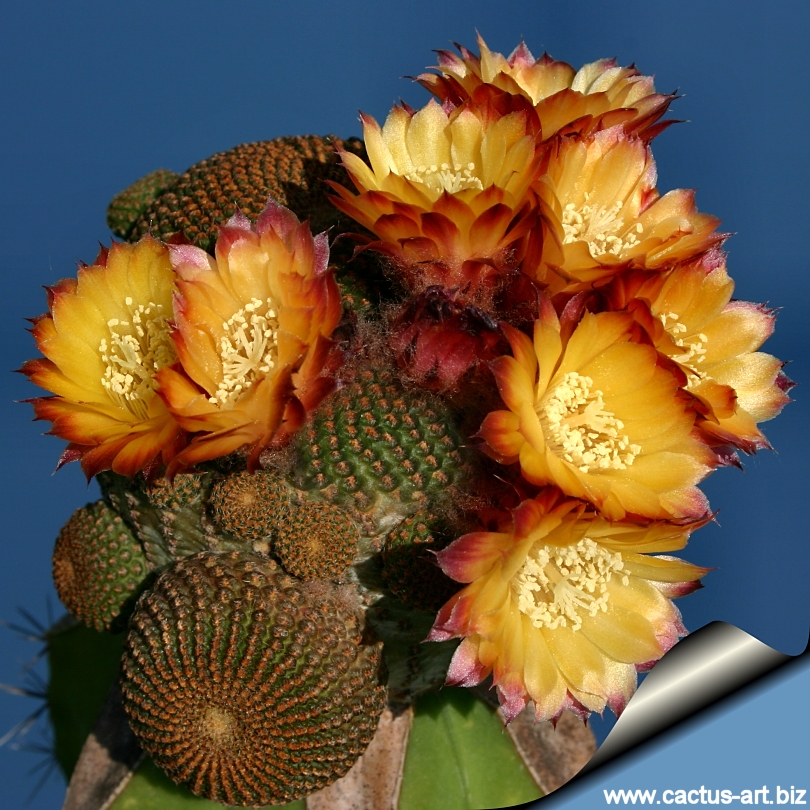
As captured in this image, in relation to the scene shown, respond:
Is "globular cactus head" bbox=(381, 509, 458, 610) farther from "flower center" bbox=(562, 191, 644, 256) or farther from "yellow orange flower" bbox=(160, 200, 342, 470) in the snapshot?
"flower center" bbox=(562, 191, 644, 256)

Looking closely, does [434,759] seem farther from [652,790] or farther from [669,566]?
[669,566]

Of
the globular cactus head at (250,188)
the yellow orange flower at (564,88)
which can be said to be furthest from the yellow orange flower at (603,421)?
the globular cactus head at (250,188)

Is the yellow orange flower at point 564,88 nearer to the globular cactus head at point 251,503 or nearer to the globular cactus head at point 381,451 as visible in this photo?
the globular cactus head at point 381,451

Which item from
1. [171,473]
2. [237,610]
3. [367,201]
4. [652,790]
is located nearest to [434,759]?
[652,790]

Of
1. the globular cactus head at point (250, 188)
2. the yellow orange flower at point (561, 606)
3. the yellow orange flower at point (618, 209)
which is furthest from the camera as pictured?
the globular cactus head at point (250, 188)

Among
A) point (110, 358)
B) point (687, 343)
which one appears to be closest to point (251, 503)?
point (110, 358)
